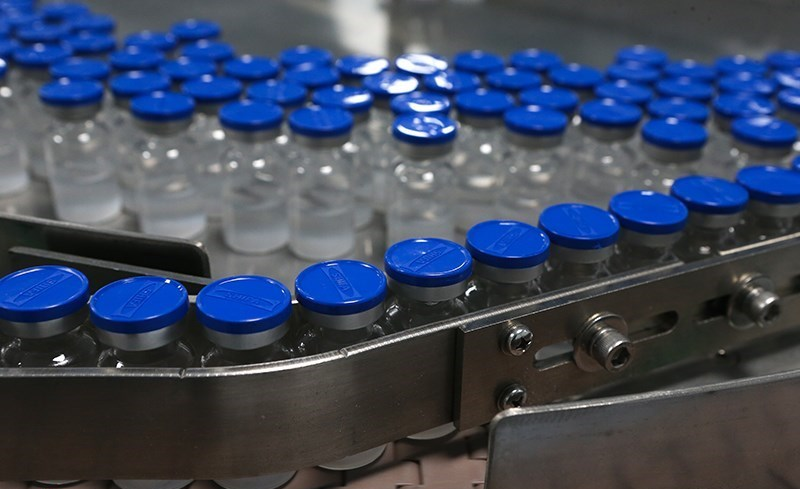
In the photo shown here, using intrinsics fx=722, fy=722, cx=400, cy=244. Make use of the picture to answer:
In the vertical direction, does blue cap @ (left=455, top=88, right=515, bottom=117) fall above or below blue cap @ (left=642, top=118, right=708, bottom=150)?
above

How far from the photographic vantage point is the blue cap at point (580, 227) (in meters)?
0.75

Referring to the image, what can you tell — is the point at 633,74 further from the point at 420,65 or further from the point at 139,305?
the point at 139,305

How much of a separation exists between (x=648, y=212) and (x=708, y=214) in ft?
0.26

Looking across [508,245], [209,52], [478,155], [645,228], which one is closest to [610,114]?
[478,155]

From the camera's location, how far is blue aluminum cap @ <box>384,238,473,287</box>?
0.68 metres

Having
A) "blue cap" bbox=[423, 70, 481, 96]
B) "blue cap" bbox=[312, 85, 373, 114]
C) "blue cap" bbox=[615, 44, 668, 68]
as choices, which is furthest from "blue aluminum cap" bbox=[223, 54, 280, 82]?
"blue cap" bbox=[615, 44, 668, 68]

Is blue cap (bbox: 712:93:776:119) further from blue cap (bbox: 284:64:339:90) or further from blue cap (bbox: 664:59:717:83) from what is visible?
blue cap (bbox: 284:64:339:90)

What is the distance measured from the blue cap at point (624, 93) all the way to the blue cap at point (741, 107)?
108 millimetres

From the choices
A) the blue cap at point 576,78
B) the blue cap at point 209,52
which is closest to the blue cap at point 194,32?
the blue cap at point 209,52

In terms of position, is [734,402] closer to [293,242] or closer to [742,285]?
[742,285]

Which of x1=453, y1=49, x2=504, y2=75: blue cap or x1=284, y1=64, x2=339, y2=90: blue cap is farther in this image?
x1=453, y1=49, x2=504, y2=75: blue cap

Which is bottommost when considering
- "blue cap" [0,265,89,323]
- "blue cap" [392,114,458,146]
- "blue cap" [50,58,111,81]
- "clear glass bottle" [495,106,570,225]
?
"clear glass bottle" [495,106,570,225]

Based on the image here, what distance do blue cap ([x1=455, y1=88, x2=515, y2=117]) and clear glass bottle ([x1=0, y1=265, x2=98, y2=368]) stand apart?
58cm

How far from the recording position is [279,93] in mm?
1083
